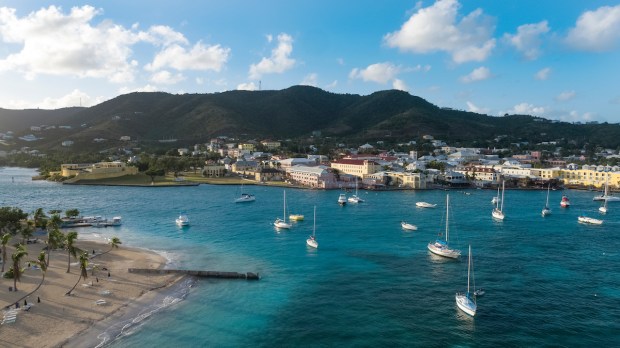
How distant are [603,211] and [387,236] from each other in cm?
3981

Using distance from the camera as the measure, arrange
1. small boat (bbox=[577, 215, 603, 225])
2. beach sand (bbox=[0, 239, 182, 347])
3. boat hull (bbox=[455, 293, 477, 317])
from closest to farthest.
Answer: beach sand (bbox=[0, 239, 182, 347]), boat hull (bbox=[455, 293, 477, 317]), small boat (bbox=[577, 215, 603, 225])

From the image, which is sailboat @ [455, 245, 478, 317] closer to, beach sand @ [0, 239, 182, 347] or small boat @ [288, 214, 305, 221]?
beach sand @ [0, 239, 182, 347]

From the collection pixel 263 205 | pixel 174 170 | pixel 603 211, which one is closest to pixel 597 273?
pixel 603 211

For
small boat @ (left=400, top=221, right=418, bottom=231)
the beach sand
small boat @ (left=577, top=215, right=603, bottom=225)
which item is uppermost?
small boat @ (left=577, top=215, right=603, bottom=225)

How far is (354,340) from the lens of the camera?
25.1 metres

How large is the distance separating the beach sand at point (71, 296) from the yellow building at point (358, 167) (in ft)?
247

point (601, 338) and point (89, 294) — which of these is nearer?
→ point (601, 338)

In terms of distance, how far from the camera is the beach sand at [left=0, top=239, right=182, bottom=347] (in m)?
25.1

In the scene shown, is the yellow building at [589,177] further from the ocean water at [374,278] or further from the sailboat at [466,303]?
the sailboat at [466,303]

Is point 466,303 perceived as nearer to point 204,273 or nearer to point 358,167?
point 204,273

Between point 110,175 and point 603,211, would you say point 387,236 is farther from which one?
point 110,175

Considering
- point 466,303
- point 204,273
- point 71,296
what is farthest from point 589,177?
point 71,296

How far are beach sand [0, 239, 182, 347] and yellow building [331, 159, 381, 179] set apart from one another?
75366 mm

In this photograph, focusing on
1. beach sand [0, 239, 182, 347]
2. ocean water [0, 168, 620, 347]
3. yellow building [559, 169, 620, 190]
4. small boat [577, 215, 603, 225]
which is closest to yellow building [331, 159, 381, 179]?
ocean water [0, 168, 620, 347]
